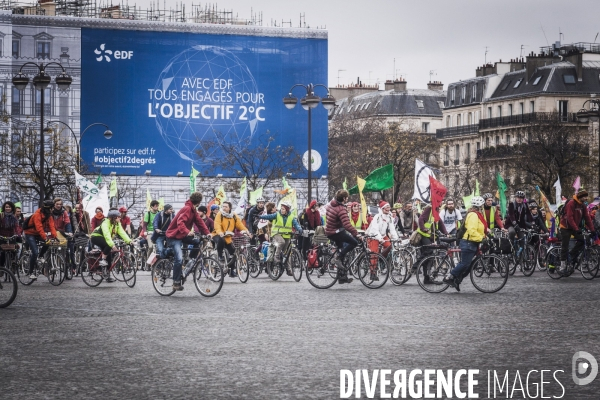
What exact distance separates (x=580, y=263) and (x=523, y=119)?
7340cm

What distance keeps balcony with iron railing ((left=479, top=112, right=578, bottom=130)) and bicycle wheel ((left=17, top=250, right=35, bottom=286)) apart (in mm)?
66183

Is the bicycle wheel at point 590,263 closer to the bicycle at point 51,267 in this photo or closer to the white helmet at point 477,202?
the white helmet at point 477,202

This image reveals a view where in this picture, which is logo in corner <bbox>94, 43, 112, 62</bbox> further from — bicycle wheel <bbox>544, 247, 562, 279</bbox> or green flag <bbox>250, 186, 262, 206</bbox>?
bicycle wheel <bbox>544, 247, 562, 279</bbox>

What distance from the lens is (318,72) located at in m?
86.2

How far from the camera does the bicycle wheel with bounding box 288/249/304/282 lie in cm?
2586

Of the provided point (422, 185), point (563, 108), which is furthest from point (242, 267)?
point (563, 108)

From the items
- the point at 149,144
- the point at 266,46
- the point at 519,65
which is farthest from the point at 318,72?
the point at 519,65

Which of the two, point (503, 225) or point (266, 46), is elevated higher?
point (266, 46)

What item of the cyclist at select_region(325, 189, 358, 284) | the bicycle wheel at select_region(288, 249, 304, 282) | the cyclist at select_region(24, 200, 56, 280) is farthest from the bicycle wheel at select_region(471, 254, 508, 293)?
the cyclist at select_region(24, 200, 56, 280)

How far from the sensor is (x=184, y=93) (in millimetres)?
85125

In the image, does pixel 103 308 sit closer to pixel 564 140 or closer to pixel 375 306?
pixel 375 306

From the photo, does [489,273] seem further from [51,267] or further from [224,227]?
[51,267]

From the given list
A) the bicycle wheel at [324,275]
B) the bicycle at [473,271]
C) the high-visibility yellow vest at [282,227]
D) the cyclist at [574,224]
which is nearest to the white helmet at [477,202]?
the bicycle at [473,271]

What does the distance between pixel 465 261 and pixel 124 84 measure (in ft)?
210
